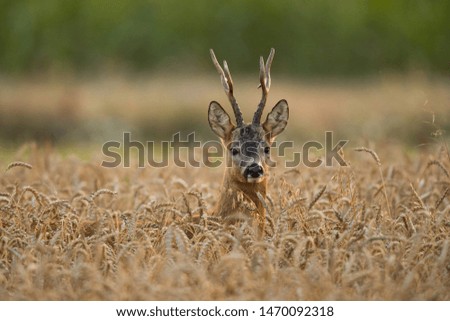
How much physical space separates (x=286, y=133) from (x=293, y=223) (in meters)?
11.0

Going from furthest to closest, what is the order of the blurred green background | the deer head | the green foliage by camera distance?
the green foliage, the blurred green background, the deer head

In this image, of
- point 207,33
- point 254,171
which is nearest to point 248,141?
point 254,171

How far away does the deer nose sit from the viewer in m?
8.40

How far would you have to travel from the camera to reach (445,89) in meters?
18.8

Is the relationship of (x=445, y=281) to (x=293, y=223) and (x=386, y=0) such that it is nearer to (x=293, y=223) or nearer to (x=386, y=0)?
(x=293, y=223)

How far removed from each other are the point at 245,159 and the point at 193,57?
15217 mm

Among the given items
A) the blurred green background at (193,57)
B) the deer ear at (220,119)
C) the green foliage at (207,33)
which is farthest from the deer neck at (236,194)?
the green foliage at (207,33)

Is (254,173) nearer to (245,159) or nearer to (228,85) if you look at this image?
(245,159)

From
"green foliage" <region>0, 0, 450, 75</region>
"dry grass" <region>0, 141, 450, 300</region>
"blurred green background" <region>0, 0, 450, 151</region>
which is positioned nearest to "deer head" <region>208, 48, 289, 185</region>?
"dry grass" <region>0, 141, 450, 300</region>

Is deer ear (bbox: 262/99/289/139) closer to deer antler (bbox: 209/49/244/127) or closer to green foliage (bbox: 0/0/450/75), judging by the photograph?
deer antler (bbox: 209/49/244/127)

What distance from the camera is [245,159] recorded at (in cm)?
859

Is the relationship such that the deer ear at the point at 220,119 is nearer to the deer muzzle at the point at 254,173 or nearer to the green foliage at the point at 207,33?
the deer muzzle at the point at 254,173

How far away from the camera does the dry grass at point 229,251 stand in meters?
6.64
